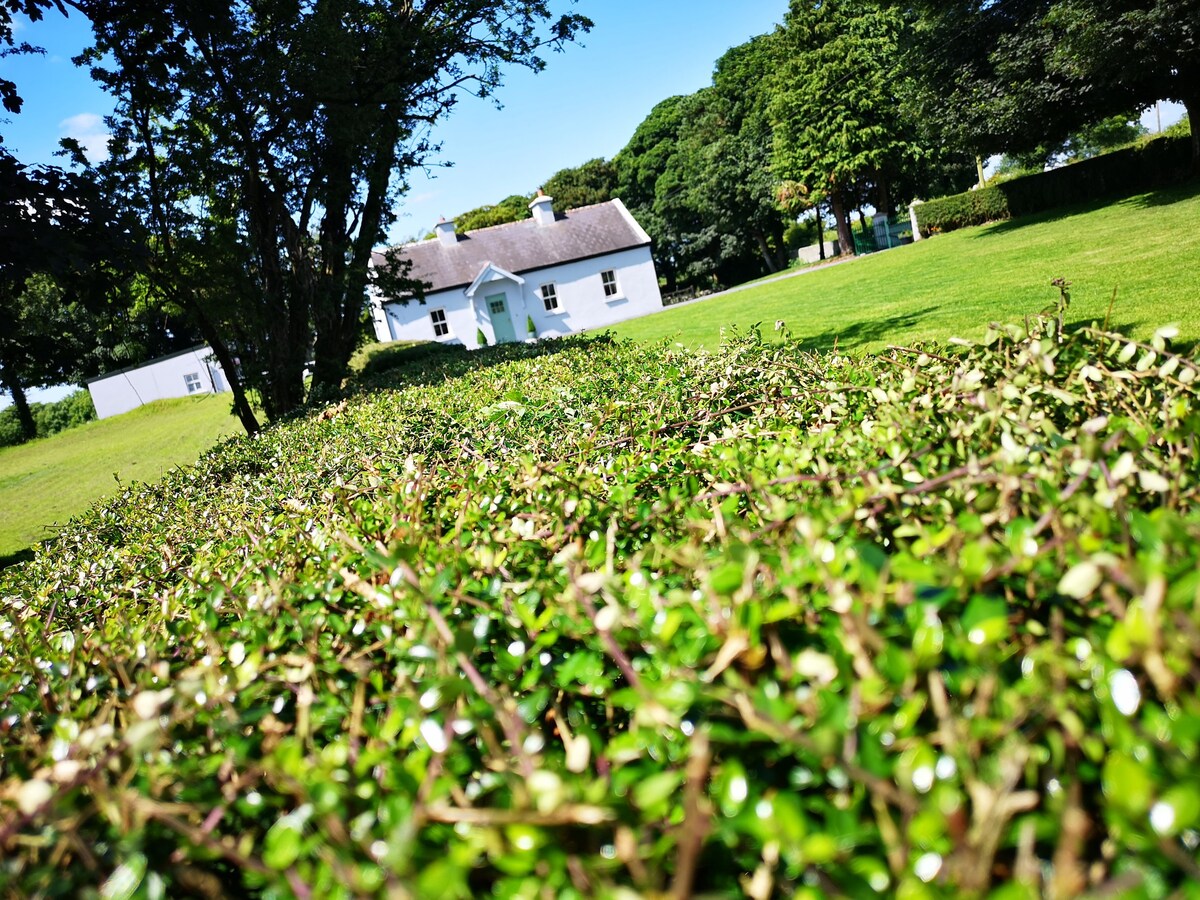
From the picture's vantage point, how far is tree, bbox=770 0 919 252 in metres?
41.0

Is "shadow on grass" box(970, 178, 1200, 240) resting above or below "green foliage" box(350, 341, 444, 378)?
below

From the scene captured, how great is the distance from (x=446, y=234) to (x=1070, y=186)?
3316 cm

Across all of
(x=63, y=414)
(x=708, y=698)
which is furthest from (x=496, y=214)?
(x=708, y=698)

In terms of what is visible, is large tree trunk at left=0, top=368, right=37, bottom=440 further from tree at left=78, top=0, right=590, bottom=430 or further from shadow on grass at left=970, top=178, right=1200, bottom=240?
shadow on grass at left=970, top=178, right=1200, bottom=240

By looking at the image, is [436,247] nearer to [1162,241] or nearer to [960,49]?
[960,49]

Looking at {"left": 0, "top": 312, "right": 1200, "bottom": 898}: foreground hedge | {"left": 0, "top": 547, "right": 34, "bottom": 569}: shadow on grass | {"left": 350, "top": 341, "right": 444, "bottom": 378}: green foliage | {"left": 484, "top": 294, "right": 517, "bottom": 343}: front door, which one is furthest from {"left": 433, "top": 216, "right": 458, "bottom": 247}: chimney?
{"left": 0, "top": 312, "right": 1200, "bottom": 898}: foreground hedge

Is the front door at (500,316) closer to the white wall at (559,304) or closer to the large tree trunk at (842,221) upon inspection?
the white wall at (559,304)

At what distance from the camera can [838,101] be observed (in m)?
41.7

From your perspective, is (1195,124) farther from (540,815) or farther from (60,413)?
(60,413)

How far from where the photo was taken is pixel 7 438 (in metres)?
48.3

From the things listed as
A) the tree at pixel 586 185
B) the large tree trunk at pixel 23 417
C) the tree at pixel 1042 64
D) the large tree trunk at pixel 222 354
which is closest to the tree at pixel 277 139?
the large tree trunk at pixel 222 354

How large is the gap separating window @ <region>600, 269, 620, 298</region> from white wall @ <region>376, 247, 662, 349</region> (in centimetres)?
24

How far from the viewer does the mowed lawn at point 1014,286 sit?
9445 mm

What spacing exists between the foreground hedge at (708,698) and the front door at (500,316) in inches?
1545
